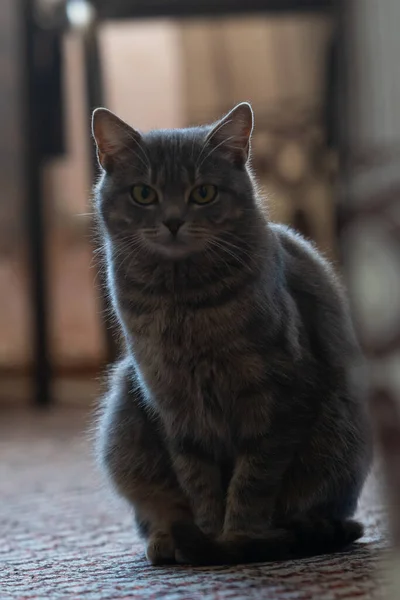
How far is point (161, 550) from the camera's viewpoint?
1265 millimetres

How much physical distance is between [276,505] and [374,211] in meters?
0.65

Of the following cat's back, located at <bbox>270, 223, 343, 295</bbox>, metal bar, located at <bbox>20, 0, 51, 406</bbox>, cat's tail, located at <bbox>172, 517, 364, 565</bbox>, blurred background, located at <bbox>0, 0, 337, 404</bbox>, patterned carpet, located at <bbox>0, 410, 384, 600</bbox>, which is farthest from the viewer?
metal bar, located at <bbox>20, 0, 51, 406</bbox>

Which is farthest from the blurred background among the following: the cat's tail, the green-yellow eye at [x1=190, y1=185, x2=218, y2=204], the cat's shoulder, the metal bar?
the cat's tail

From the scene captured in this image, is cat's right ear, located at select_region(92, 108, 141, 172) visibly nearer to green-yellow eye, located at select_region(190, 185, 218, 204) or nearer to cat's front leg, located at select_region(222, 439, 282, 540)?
green-yellow eye, located at select_region(190, 185, 218, 204)

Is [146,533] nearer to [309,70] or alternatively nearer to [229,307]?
[229,307]

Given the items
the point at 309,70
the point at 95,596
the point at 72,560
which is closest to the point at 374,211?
the point at 95,596

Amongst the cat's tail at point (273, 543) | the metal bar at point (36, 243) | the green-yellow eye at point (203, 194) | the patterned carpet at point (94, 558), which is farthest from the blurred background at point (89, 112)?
the cat's tail at point (273, 543)

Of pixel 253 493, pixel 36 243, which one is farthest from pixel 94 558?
pixel 36 243

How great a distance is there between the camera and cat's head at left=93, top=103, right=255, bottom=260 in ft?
4.17

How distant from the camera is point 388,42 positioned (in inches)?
28.2

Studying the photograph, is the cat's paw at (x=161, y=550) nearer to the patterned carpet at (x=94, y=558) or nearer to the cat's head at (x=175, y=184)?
the patterned carpet at (x=94, y=558)

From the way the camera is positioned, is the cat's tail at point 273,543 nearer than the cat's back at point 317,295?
Yes

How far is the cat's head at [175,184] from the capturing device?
127 cm

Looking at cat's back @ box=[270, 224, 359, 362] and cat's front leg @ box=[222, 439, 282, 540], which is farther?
cat's back @ box=[270, 224, 359, 362]
